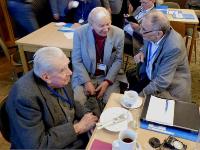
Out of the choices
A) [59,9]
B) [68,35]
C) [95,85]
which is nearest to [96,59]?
[95,85]

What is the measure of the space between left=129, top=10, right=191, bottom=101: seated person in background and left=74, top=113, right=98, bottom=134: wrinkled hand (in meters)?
0.57

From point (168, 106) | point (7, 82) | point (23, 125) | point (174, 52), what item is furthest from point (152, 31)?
point (7, 82)

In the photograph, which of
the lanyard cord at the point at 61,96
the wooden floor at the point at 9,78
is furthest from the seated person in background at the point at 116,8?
the lanyard cord at the point at 61,96

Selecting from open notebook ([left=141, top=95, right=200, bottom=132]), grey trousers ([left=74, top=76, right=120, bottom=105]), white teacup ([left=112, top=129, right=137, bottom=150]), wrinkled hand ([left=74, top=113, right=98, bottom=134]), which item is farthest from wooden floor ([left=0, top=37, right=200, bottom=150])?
white teacup ([left=112, top=129, right=137, bottom=150])

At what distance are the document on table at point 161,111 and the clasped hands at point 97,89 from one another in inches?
29.0

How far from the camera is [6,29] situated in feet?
13.6

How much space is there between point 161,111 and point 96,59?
3.29 ft

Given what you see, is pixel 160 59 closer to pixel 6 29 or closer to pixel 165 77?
pixel 165 77

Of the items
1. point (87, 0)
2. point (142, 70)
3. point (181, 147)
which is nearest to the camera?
point (181, 147)

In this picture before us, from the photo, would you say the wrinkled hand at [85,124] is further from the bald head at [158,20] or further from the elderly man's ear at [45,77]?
the bald head at [158,20]

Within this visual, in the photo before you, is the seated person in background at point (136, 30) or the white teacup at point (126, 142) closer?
the white teacup at point (126, 142)

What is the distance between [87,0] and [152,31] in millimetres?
1652

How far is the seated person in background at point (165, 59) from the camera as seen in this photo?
1784mm

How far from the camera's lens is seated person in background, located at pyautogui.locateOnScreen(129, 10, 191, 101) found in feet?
5.85
